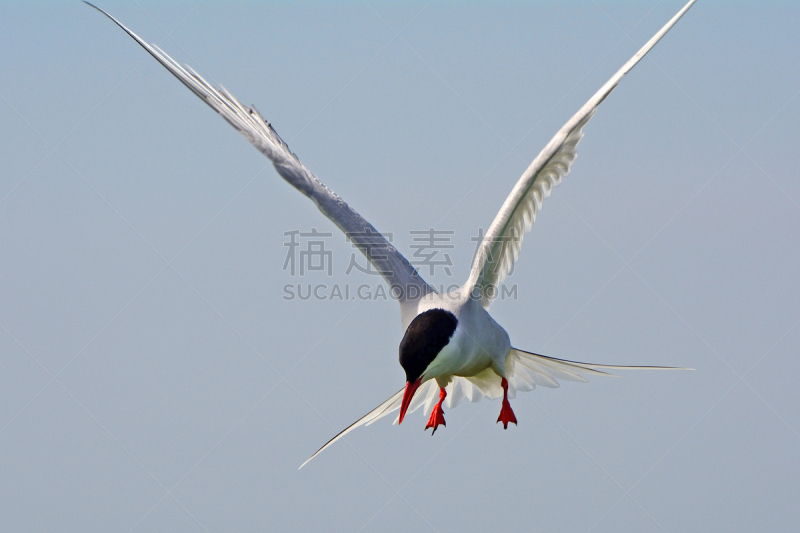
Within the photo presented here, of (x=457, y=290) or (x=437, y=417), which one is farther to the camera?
(x=437, y=417)

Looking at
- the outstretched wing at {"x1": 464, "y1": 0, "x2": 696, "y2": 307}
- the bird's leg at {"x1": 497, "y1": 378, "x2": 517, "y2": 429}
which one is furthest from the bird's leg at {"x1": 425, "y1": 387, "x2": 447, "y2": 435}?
the outstretched wing at {"x1": 464, "y1": 0, "x2": 696, "y2": 307}

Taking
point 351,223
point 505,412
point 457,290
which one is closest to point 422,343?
point 457,290

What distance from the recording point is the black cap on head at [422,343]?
5555 millimetres

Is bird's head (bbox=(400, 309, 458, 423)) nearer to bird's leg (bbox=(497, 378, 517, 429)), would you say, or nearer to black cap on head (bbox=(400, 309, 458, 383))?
black cap on head (bbox=(400, 309, 458, 383))

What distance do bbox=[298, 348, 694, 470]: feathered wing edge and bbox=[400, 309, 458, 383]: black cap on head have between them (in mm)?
1383

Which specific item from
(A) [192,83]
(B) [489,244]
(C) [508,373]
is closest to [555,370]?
(C) [508,373]

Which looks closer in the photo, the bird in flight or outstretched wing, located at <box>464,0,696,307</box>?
outstretched wing, located at <box>464,0,696,307</box>

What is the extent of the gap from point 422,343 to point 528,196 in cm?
146

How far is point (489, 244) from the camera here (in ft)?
20.5

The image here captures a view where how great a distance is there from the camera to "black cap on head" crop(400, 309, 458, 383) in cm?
555

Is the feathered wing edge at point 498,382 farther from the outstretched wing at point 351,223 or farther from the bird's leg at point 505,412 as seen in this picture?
the outstretched wing at point 351,223

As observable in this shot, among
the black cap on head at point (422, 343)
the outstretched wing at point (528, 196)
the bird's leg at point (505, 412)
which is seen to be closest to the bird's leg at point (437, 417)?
the bird's leg at point (505, 412)

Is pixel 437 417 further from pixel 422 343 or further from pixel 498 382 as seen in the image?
pixel 422 343

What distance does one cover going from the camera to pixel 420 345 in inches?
219
